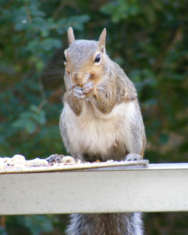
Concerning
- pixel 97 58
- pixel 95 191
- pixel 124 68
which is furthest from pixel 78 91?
pixel 124 68

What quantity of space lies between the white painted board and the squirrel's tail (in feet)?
1.77

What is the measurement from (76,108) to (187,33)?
1.37 m

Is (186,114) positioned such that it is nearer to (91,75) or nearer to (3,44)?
(3,44)

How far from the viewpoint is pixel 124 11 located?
2.42 m

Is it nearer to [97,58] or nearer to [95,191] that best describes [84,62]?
[97,58]

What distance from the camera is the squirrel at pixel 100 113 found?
176cm

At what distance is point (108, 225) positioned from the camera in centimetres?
155

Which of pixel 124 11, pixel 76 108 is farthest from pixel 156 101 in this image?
pixel 76 108

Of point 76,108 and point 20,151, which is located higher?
point 76,108

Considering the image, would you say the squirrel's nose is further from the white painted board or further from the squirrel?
the white painted board

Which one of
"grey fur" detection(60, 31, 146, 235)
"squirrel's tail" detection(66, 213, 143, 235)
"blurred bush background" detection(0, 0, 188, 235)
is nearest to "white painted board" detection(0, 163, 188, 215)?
"squirrel's tail" detection(66, 213, 143, 235)

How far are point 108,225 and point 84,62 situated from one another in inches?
19.2

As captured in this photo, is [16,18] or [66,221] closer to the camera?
[16,18]

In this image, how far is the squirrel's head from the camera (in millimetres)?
1647
